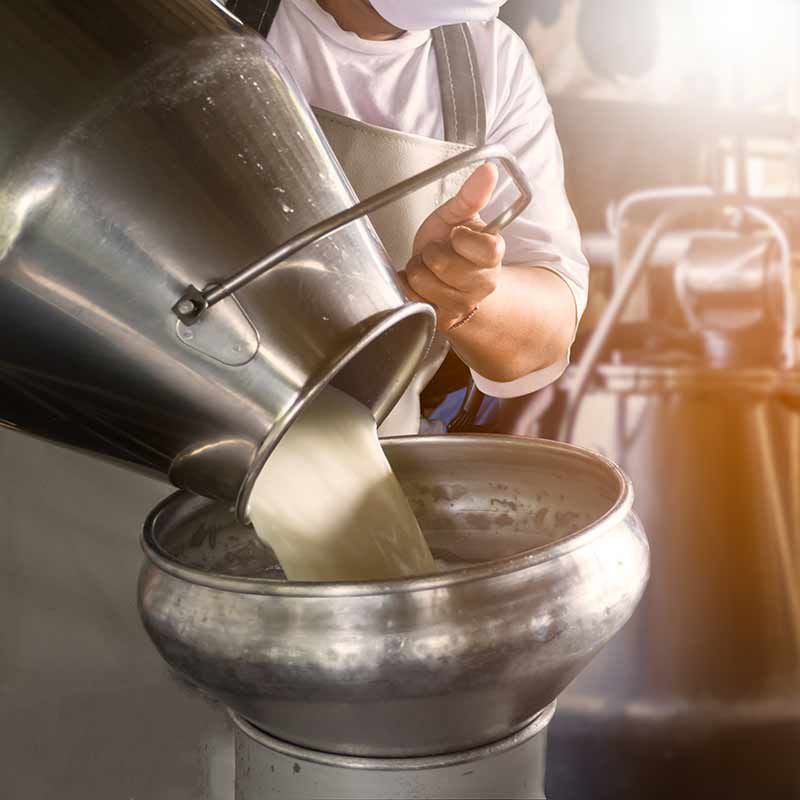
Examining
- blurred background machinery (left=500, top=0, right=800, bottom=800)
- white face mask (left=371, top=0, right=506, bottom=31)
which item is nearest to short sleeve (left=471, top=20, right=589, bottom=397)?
white face mask (left=371, top=0, right=506, bottom=31)

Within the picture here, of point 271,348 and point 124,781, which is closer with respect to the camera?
point 271,348

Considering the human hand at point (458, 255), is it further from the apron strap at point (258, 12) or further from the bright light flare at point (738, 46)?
the bright light flare at point (738, 46)

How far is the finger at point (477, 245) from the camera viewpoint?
0.82 meters

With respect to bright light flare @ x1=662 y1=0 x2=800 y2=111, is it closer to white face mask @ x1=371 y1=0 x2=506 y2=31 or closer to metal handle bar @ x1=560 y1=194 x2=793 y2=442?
metal handle bar @ x1=560 y1=194 x2=793 y2=442

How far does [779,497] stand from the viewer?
5.51 ft

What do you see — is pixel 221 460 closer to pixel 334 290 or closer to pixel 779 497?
pixel 334 290

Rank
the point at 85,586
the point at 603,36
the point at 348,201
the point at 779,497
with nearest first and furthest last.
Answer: the point at 348,201, the point at 85,586, the point at 603,36, the point at 779,497

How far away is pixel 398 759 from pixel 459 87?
0.75 metres

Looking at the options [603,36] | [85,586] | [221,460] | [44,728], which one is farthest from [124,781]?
[603,36]

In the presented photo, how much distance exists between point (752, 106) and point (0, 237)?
1.31 m

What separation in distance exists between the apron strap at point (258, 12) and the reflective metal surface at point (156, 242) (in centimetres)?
46

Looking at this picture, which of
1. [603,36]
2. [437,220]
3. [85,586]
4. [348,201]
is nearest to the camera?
[348,201]

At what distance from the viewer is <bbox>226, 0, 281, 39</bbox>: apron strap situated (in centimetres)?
109

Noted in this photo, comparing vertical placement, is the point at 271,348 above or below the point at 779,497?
above
